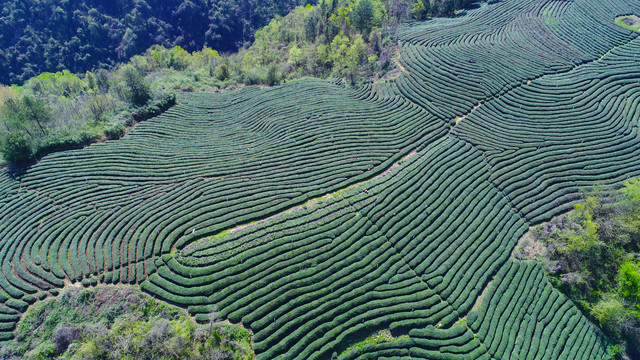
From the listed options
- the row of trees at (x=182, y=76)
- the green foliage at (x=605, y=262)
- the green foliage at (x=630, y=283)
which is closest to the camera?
the green foliage at (x=630, y=283)

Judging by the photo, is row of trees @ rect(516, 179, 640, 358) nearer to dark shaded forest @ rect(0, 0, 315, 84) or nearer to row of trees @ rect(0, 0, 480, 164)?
row of trees @ rect(0, 0, 480, 164)

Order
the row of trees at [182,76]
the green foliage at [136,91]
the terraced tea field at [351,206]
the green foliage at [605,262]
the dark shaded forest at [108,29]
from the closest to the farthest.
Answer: the terraced tea field at [351,206] < the green foliage at [605,262] < the row of trees at [182,76] < the green foliage at [136,91] < the dark shaded forest at [108,29]

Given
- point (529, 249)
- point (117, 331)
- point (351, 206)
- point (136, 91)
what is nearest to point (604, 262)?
point (529, 249)

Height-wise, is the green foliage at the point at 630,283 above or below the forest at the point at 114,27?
below

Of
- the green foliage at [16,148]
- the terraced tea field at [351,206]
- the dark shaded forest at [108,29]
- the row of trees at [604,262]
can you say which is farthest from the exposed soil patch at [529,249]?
the dark shaded forest at [108,29]

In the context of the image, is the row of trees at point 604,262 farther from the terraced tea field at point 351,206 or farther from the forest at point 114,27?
the forest at point 114,27

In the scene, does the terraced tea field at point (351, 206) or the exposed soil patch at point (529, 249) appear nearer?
the terraced tea field at point (351, 206)
